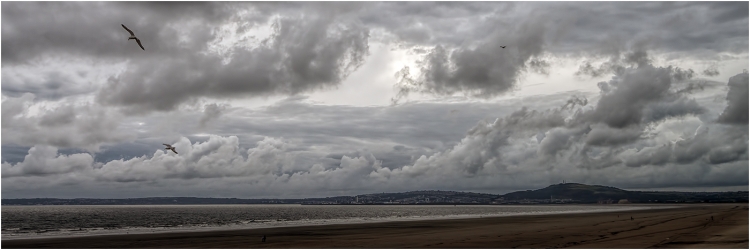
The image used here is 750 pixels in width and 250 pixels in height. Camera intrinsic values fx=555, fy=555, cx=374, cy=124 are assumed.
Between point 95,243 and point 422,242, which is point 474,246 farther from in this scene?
point 95,243

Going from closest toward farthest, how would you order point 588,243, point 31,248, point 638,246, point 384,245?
point 638,246, point 588,243, point 384,245, point 31,248

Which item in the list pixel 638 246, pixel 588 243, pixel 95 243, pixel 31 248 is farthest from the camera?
pixel 95 243

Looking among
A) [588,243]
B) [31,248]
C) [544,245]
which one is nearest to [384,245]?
[544,245]

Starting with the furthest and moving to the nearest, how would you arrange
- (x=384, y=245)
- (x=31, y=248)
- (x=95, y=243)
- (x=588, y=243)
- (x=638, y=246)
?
1. (x=95, y=243)
2. (x=31, y=248)
3. (x=384, y=245)
4. (x=588, y=243)
5. (x=638, y=246)

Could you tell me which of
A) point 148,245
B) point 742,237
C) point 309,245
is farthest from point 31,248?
point 742,237

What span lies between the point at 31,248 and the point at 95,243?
4.27 metres

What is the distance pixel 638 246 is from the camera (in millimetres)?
32000

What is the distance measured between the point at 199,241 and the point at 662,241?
3338 centimetres

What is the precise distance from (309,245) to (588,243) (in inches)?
723

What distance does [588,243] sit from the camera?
34812mm

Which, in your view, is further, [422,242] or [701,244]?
[422,242]

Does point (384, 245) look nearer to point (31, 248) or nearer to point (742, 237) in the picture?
point (742, 237)

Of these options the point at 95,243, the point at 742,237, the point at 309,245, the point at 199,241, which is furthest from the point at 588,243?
the point at 95,243

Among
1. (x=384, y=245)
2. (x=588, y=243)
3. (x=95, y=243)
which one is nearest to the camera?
(x=588, y=243)
